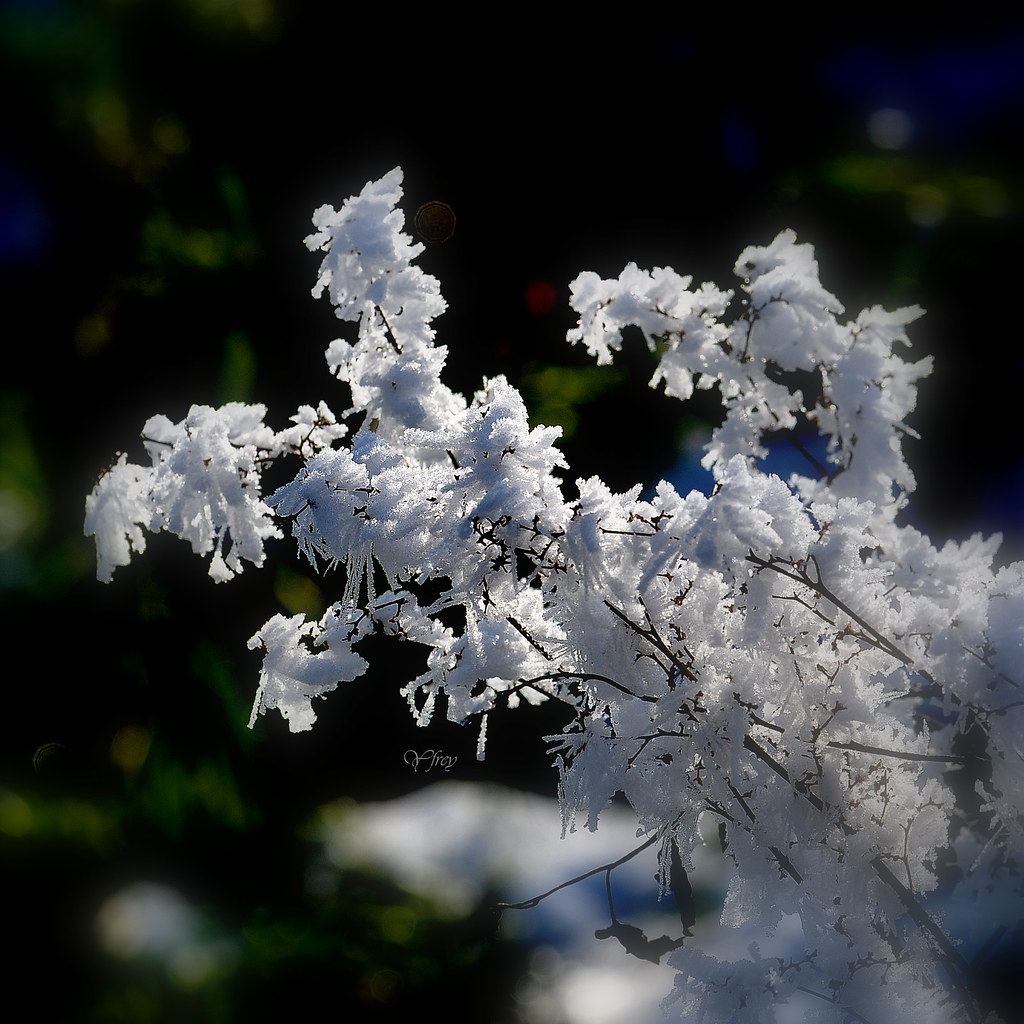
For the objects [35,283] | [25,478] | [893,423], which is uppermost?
[35,283]

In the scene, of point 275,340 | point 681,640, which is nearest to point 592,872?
point 681,640

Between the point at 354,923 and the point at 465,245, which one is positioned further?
the point at 354,923

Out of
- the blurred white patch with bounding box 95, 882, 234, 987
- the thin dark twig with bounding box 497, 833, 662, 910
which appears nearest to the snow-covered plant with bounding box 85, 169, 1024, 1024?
the thin dark twig with bounding box 497, 833, 662, 910

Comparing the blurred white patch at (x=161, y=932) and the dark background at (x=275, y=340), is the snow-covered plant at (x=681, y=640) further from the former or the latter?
the blurred white patch at (x=161, y=932)

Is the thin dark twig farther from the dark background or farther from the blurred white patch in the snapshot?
the blurred white patch

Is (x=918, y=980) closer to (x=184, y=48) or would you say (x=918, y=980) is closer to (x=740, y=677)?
(x=740, y=677)

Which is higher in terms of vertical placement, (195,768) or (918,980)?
(195,768)

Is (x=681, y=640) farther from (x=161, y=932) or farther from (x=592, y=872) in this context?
(x=161, y=932)

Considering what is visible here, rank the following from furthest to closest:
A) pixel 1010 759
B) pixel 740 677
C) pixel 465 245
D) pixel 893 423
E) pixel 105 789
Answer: pixel 105 789, pixel 465 245, pixel 893 423, pixel 740 677, pixel 1010 759

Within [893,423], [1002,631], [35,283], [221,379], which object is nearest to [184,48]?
[35,283]
